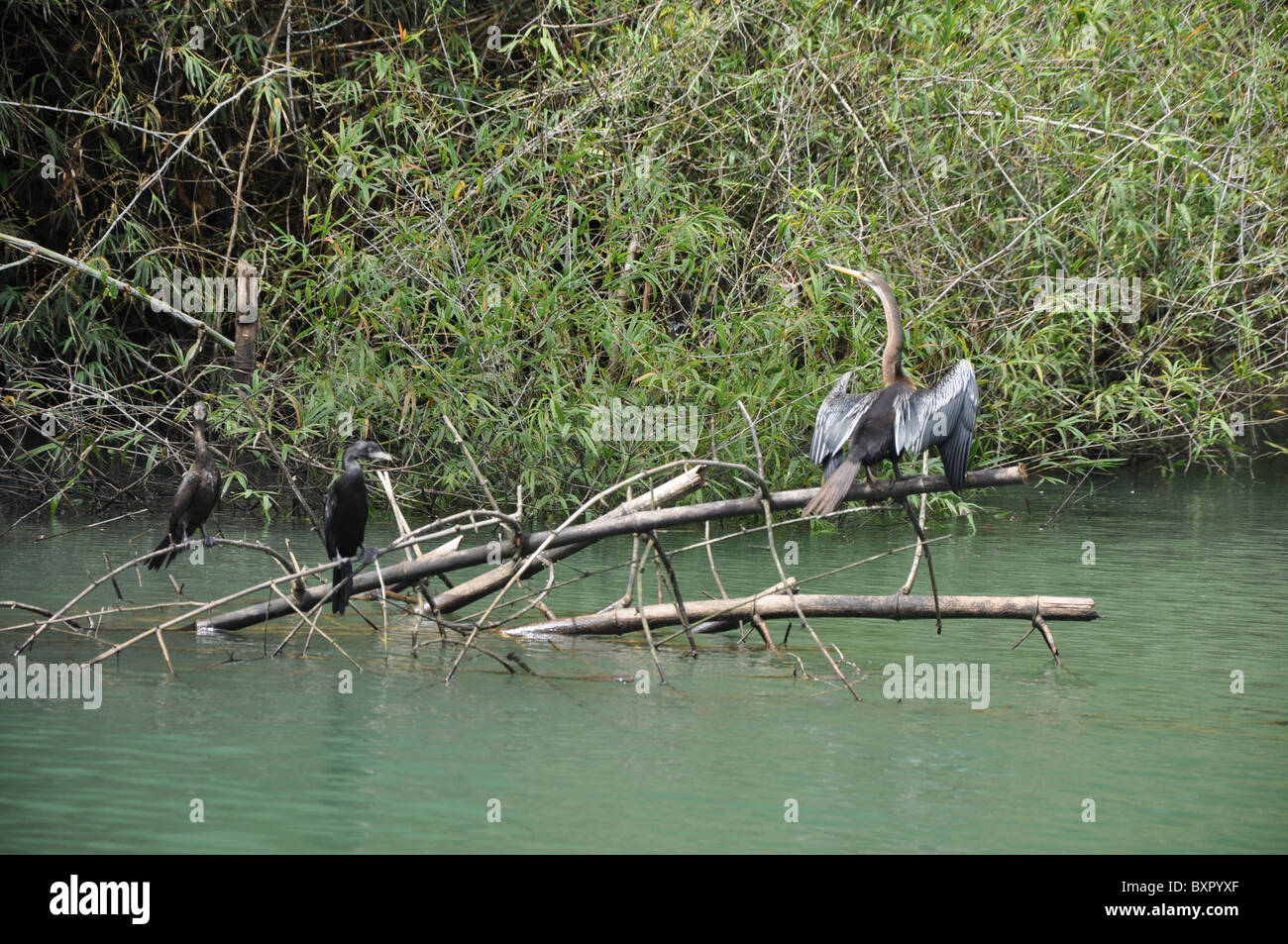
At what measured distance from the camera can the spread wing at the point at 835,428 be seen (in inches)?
203

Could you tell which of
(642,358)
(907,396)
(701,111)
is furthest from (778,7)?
(907,396)

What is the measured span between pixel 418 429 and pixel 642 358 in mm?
1366

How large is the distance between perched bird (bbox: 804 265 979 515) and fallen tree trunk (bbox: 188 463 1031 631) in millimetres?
124
